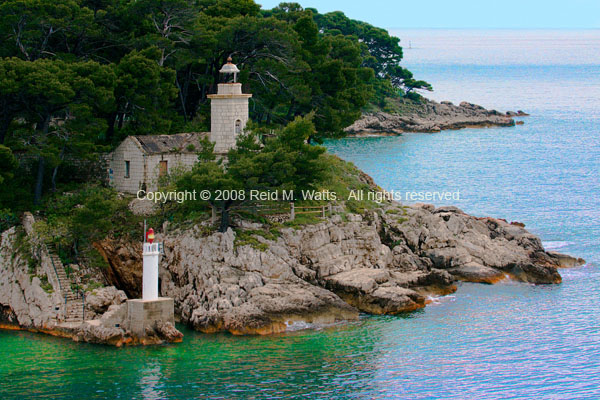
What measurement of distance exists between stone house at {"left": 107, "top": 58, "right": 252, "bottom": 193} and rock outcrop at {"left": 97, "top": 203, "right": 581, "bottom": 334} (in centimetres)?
420

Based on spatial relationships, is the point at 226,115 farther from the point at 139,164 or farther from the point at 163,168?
the point at 139,164

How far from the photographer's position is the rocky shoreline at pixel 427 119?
10006 cm

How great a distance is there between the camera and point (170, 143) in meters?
42.7

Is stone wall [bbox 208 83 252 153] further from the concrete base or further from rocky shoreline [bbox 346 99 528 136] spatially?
rocky shoreline [bbox 346 99 528 136]

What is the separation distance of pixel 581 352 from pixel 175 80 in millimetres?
24175

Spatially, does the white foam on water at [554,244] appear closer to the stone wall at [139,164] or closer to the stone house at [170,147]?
the stone house at [170,147]

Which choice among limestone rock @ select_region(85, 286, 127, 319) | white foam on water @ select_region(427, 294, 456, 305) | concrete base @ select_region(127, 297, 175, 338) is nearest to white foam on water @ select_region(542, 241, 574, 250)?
white foam on water @ select_region(427, 294, 456, 305)

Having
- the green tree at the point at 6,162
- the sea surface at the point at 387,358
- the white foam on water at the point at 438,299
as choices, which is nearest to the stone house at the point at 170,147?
the green tree at the point at 6,162

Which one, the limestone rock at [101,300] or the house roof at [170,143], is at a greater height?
the house roof at [170,143]

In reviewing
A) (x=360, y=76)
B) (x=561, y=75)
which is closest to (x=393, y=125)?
(x=360, y=76)

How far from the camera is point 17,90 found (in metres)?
39.2

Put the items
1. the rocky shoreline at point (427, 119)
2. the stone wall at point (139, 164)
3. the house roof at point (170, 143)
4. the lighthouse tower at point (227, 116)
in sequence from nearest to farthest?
the lighthouse tower at point (227, 116), the stone wall at point (139, 164), the house roof at point (170, 143), the rocky shoreline at point (427, 119)

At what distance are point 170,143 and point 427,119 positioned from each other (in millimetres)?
69563

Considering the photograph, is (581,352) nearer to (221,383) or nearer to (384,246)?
(384,246)
